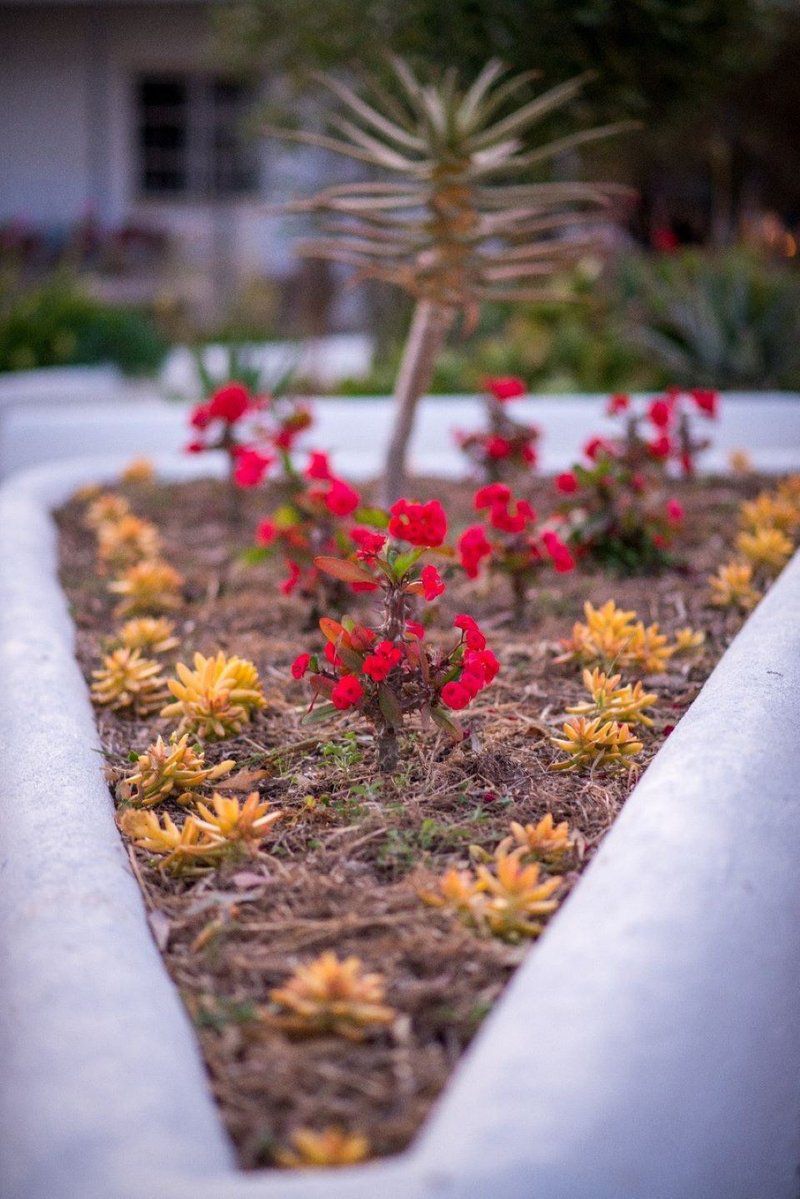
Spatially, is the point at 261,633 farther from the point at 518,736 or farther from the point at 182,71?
the point at 182,71

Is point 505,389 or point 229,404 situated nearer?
point 229,404

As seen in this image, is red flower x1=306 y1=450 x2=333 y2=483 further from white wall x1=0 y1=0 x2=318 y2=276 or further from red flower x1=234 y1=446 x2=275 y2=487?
white wall x1=0 y1=0 x2=318 y2=276

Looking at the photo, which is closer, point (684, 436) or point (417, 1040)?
point (417, 1040)

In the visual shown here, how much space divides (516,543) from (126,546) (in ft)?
4.58

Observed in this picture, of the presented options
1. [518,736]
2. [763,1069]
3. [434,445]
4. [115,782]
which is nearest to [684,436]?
[434,445]

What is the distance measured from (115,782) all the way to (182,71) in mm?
12816

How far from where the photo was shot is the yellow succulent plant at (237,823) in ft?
6.63

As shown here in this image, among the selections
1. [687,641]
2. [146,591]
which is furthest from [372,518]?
[146,591]

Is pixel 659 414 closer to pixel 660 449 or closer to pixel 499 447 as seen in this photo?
pixel 660 449

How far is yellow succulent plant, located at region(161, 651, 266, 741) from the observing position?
2.52m

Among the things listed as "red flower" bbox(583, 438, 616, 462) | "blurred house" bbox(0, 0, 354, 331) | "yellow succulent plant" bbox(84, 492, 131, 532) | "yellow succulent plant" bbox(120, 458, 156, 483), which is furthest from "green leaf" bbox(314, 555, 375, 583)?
"blurred house" bbox(0, 0, 354, 331)

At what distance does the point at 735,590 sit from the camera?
3.33m

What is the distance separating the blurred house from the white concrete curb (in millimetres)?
11405

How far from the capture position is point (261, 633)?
131 inches
